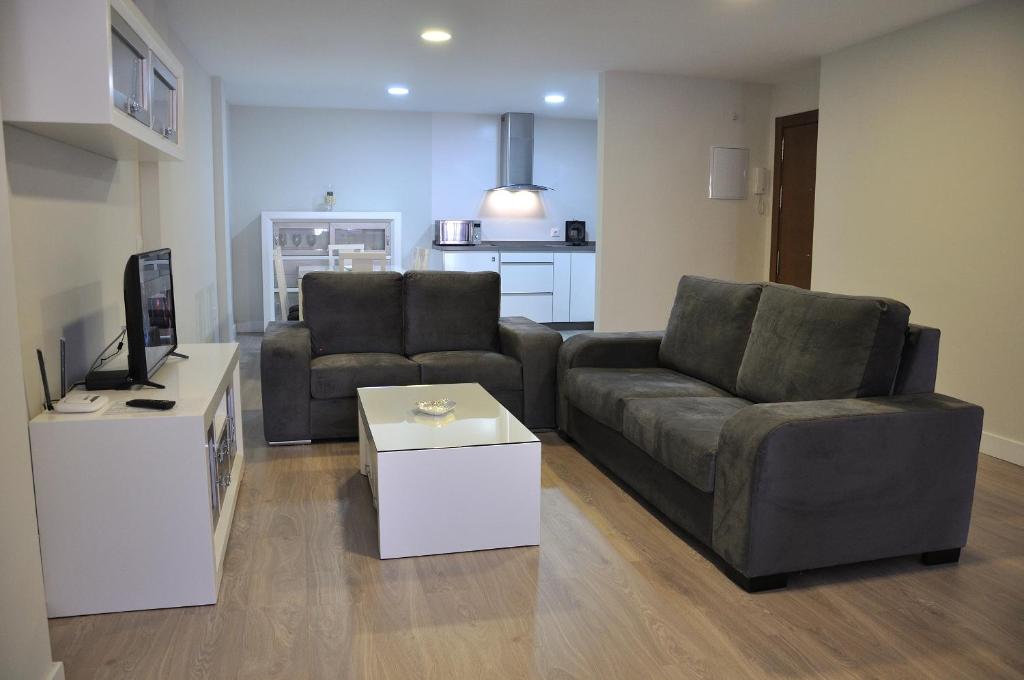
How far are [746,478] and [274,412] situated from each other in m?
2.54

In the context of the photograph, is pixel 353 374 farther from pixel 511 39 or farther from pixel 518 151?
pixel 518 151

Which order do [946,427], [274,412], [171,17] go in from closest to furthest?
[946,427] → [274,412] → [171,17]

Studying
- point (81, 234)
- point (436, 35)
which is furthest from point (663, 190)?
point (81, 234)

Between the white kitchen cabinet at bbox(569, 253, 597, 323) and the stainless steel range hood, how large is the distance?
875 millimetres

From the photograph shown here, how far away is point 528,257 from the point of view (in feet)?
28.0

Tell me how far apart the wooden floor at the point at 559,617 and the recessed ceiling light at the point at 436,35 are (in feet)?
10.5

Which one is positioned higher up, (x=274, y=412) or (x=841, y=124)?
(x=841, y=124)

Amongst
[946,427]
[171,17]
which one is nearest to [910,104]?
[946,427]

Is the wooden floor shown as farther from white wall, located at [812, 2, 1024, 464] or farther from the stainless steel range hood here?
the stainless steel range hood

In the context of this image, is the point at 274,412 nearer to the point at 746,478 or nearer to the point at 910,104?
the point at 746,478

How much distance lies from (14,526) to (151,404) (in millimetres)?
693

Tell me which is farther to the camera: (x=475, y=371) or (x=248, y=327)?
(x=248, y=327)

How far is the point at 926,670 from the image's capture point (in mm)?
2139

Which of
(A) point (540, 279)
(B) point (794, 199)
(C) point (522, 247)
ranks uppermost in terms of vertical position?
(B) point (794, 199)
